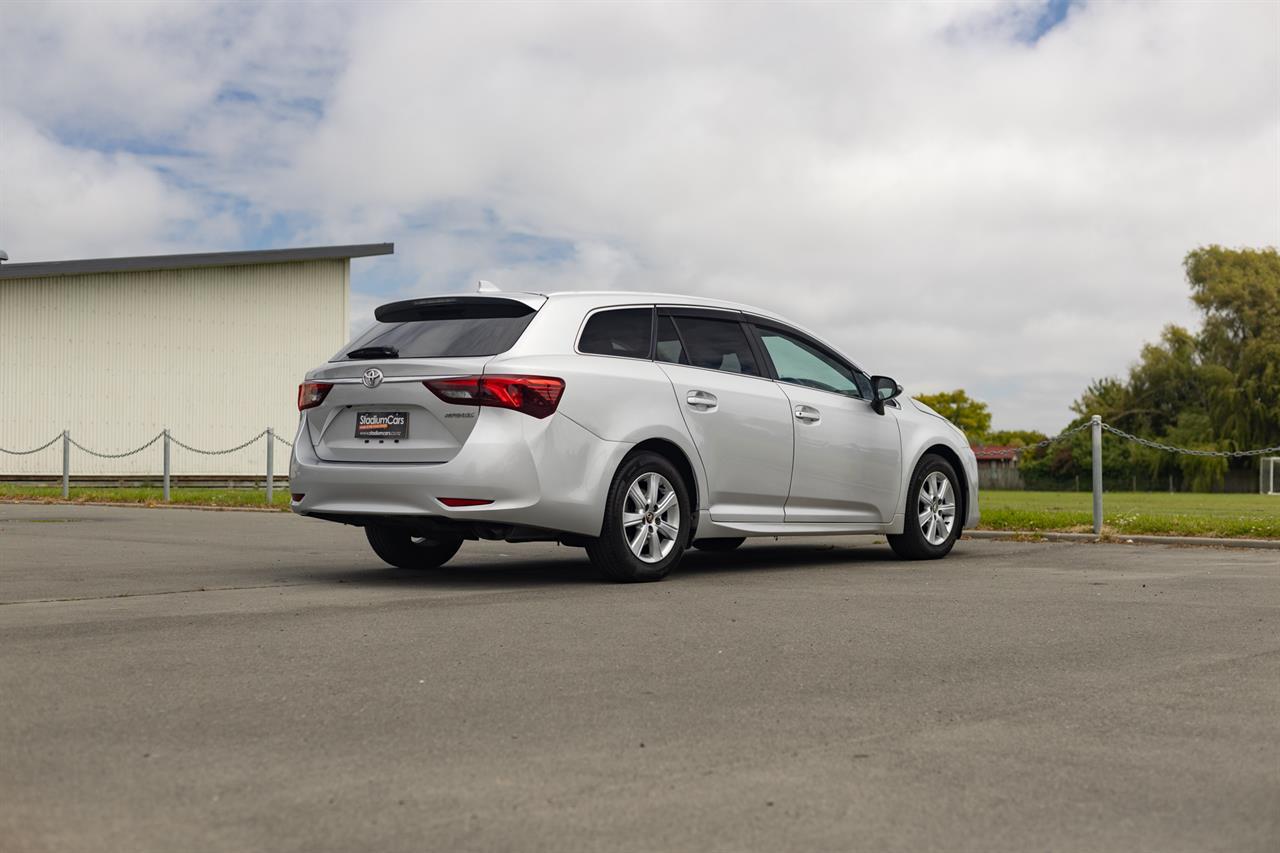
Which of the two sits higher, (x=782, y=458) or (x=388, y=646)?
(x=782, y=458)

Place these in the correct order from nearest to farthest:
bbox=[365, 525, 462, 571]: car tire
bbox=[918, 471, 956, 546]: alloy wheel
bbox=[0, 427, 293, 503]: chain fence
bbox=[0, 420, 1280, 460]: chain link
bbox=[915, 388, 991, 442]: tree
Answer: bbox=[365, 525, 462, 571]: car tire → bbox=[918, 471, 956, 546]: alloy wheel → bbox=[0, 420, 1280, 460]: chain link → bbox=[0, 427, 293, 503]: chain fence → bbox=[915, 388, 991, 442]: tree

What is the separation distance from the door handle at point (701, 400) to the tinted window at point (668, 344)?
0.89ft

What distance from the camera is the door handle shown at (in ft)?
30.7

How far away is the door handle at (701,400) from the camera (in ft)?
30.7

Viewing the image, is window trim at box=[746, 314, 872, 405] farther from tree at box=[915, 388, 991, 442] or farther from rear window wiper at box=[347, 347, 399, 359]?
tree at box=[915, 388, 991, 442]

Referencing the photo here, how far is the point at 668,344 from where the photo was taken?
9570mm

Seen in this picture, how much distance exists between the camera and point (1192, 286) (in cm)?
7075

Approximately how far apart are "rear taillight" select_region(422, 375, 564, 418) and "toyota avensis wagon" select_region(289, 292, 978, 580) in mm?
11

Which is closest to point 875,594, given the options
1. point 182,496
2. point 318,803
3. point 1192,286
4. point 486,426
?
point 486,426

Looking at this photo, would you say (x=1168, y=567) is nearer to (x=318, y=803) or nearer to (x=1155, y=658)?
(x=1155, y=658)

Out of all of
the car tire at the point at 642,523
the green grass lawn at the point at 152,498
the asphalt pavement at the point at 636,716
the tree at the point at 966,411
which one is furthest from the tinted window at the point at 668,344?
the tree at the point at 966,411

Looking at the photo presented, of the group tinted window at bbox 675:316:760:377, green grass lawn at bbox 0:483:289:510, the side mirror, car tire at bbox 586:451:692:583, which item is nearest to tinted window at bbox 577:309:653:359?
tinted window at bbox 675:316:760:377

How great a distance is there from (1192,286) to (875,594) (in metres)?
67.5

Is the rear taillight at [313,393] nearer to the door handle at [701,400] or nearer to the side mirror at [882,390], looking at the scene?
the door handle at [701,400]
